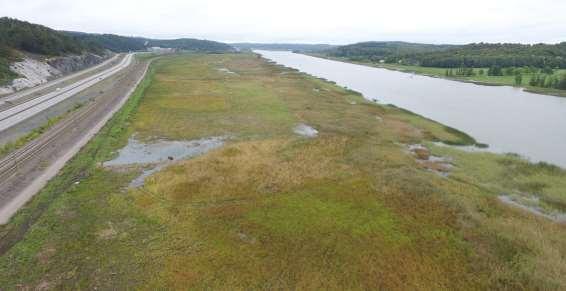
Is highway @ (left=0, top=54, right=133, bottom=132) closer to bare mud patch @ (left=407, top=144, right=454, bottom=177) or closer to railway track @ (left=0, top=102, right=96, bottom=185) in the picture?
railway track @ (left=0, top=102, right=96, bottom=185)

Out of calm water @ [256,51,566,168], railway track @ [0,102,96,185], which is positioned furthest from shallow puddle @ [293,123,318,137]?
railway track @ [0,102,96,185]

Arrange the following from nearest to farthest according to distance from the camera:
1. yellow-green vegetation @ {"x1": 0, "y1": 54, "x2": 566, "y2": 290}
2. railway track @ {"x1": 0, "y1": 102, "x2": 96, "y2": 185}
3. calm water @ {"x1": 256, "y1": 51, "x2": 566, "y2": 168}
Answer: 1. yellow-green vegetation @ {"x1": 0, "y1": 54, "x2": 566, "y2": 290}
2. railway track @ {"x1": 0, "y1": 102, "x2": 96, "y2": 185}
3. calm water @ {"x1": 256, "y1": 51, "x2": 566, "y2": 168}

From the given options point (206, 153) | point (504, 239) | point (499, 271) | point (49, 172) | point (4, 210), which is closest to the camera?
point (499, 271)

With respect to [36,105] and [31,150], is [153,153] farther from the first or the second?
[36,105]

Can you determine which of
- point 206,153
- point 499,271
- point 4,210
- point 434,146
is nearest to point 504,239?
point 499,271

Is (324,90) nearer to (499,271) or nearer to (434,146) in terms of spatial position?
(434,146)
